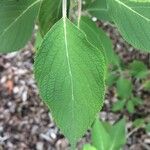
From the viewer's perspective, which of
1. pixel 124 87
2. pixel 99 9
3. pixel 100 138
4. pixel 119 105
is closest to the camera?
pixel 99 9

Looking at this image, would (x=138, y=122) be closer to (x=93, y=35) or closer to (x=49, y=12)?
(x=93, y=35)

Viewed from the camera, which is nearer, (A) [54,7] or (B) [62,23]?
(B) [62,23]

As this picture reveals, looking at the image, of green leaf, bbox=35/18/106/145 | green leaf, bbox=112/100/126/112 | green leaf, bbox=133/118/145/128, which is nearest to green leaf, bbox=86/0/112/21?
green leaf, bbox=35/18/106/145

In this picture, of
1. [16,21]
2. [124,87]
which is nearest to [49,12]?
[16,21]

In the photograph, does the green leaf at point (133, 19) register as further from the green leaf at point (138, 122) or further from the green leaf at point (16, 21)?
the green leaf at point (138, 122)

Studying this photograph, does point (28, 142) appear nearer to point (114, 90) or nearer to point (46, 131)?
point (46, 131)

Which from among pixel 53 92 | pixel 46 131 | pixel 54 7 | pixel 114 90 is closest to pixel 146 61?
pixel 114 90

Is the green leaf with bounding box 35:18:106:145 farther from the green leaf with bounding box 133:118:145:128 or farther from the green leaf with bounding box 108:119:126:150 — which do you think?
the green leaf with bounding box 133:118:145:128
